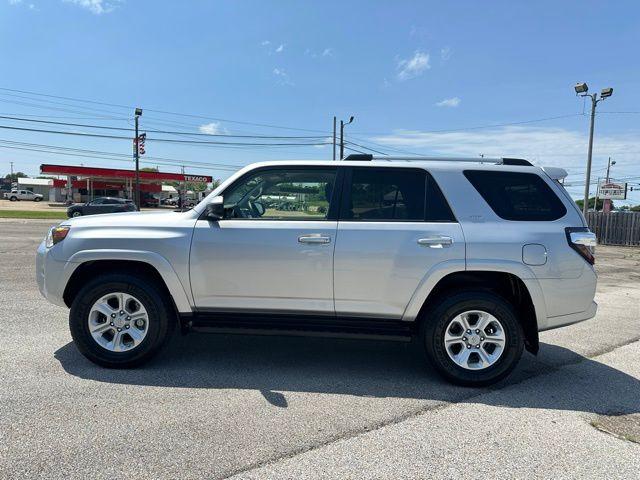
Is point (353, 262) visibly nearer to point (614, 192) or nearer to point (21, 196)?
point (614, 192)

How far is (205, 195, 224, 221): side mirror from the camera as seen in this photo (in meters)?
4.09

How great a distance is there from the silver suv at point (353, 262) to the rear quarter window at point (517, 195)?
1 cm

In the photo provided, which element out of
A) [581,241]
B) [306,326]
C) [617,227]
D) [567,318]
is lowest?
[306,326]

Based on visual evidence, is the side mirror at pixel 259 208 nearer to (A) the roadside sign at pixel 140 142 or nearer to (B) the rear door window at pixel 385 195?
(B) the rear door window at pixel 385 195

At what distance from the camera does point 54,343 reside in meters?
4.87

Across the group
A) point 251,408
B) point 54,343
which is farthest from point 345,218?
point 54,343

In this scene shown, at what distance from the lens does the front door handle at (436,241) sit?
401cm

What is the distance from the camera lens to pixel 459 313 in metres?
4.04

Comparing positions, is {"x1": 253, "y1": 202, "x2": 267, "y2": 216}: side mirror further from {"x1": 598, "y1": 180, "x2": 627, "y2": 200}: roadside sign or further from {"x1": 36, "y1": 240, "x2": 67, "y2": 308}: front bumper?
{"x1": 598, "y1": 180, "x2": 627, "y2": 200}: roadside sign

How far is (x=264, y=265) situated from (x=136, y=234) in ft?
3.93

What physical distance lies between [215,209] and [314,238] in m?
0.90

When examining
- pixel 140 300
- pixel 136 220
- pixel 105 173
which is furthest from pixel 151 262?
pixel 105 173

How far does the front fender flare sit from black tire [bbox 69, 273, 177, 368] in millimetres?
150

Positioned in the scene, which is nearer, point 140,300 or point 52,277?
point 140,300
